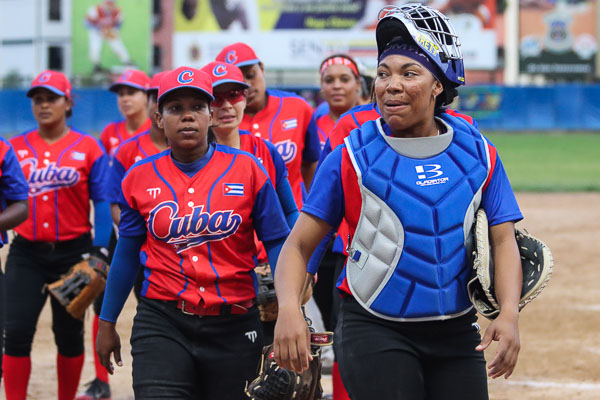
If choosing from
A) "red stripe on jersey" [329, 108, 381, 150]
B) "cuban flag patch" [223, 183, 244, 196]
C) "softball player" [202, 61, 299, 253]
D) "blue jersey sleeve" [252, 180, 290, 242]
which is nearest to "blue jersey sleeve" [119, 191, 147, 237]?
"cuban flag patch" [223, 183, 244, 196]

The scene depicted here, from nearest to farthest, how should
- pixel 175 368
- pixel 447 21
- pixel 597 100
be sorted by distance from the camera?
pixel 447 21 < pixel 175 368 < pixel 597 100

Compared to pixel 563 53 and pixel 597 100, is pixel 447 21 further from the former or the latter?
pixel 563 53

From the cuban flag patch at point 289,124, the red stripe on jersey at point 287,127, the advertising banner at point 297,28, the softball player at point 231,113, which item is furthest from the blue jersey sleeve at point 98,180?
the advertising banner at point 297,28

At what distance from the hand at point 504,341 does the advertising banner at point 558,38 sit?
46062 millimetres

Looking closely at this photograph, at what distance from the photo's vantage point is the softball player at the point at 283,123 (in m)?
6.64

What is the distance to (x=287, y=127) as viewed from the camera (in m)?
6.77

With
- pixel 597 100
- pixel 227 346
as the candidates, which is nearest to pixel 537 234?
pixel 227 346

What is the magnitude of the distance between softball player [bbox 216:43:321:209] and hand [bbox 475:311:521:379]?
340 cm

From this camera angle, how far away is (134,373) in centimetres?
418

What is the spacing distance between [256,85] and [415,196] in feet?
11.2

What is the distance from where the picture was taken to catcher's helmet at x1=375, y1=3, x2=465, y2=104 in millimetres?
3504

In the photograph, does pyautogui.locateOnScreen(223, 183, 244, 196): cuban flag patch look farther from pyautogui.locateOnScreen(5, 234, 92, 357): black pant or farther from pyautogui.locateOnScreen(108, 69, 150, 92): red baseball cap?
pyautogui.locateOnScreen(108, 69, 150, 92): red baseball cap

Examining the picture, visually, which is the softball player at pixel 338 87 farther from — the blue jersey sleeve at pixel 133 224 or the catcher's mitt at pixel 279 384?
the catcher's mitt at pixel 279 384

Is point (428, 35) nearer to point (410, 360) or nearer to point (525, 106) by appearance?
point (410, 360)
